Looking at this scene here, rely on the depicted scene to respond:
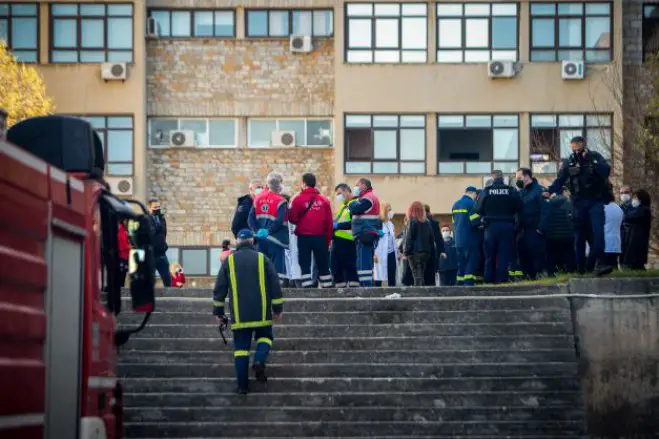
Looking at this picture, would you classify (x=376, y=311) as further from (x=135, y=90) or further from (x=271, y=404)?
(x=135, y=90)

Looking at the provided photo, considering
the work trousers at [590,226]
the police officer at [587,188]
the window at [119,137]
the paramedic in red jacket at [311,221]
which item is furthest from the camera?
the window at [119,137]

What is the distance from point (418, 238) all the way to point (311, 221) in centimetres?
239

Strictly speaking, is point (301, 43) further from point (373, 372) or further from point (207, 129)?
point (373, 372)

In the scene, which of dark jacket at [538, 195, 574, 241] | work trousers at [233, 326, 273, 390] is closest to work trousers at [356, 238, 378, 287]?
dark jacket at [538, 195, 574, 241]

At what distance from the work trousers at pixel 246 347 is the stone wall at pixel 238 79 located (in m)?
27.5

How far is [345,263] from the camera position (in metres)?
23.1

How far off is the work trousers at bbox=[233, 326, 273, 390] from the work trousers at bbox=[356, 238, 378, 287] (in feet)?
23.0

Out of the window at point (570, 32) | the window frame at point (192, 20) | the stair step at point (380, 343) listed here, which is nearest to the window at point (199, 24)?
the window frame at point (192, 20)

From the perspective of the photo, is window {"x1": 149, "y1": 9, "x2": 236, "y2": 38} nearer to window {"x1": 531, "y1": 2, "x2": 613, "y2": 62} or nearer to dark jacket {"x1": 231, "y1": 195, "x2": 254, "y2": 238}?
window {"x1": 531, "y1": 2, "x2": 613, "y2": 62}

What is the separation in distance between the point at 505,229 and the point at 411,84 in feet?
70.0

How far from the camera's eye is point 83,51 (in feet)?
143

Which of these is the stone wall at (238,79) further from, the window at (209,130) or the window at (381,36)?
the window at (381,36)

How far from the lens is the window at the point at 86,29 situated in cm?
4347

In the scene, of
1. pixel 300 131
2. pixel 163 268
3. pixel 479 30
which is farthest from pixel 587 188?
pixel 479 30
